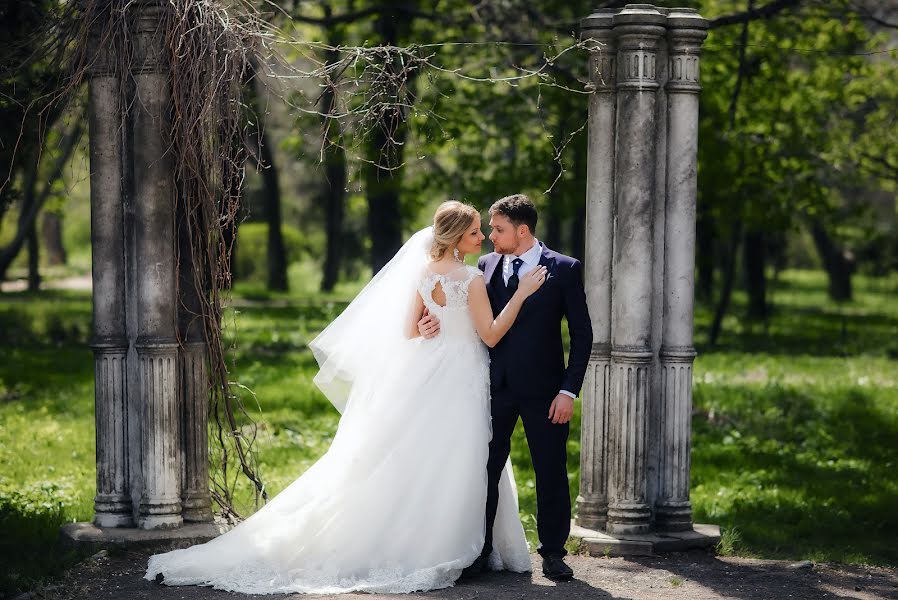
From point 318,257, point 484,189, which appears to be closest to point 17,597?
point 484,189

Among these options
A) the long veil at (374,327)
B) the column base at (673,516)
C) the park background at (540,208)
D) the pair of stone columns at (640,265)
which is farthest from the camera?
the park background at (540,208)

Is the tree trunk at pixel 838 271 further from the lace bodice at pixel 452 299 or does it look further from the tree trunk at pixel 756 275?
the lace bodice at pixel 452 299

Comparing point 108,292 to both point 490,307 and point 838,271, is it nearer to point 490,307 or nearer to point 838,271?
point 490,307

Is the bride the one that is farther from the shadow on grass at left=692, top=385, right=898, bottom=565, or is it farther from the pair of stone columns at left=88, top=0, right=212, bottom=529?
the shadow on grass at left=692, top=385, right=898, bottom=565

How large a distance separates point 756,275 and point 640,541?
2069 cm

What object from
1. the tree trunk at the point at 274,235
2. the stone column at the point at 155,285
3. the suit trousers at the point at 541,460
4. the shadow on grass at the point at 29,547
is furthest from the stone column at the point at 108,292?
the tree trunk at the point at 274,235

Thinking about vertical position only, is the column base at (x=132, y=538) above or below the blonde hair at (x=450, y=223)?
below

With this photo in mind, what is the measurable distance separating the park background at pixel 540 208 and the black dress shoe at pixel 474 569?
1601 mm

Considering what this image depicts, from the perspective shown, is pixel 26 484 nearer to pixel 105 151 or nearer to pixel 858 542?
pixel 105 151

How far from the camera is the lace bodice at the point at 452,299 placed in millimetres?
6379

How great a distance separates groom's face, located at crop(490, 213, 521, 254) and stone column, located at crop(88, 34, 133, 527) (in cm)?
224

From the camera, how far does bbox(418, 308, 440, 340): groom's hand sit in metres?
6.45

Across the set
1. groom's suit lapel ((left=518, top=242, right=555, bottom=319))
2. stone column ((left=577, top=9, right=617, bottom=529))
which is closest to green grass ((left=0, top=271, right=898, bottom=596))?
stone column ((left=577, top=9, right=617, bottom=529))

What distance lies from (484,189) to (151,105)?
13145 mm
